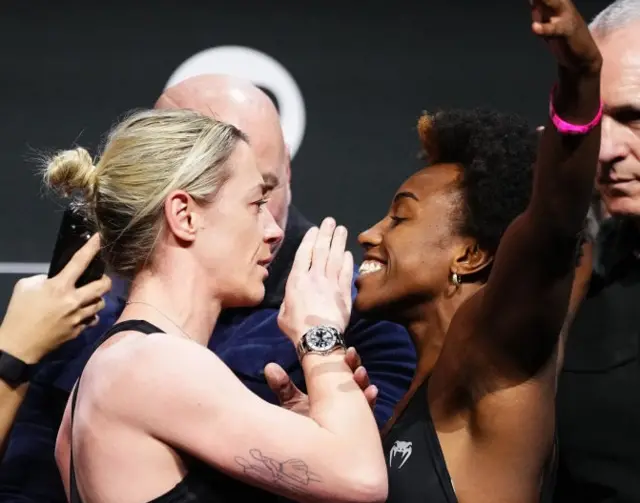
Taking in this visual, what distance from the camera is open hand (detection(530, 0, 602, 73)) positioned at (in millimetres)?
905

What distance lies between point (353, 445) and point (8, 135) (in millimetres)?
1368

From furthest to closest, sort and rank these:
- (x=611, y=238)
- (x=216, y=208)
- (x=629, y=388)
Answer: (x=611, y=238), (x=629, y=388), (x=216, y=208)

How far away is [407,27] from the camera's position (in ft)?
7.47

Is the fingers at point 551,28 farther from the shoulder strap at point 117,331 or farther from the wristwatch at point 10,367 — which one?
the wristwatch at point 10,367

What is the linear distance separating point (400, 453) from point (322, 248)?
0.27 meters

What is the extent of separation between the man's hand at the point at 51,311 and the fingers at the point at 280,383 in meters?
0.42

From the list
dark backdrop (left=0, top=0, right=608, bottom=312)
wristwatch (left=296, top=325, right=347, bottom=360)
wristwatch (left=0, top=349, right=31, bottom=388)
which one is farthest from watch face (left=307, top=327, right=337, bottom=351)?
dark backdrop (left=0, top=0, right=608, bottom=312)

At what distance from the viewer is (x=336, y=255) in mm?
1386

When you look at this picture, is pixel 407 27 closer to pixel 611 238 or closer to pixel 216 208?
pixel 611 238

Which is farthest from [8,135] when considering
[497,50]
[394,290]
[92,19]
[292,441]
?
[292,441]

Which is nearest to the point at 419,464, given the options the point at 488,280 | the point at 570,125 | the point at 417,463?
the point at 417,463

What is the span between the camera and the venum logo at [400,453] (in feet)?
4.16

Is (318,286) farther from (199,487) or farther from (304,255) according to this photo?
(199,487)

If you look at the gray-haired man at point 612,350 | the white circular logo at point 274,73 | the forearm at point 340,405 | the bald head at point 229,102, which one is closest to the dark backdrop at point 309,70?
the white circular logo at point 274,73
